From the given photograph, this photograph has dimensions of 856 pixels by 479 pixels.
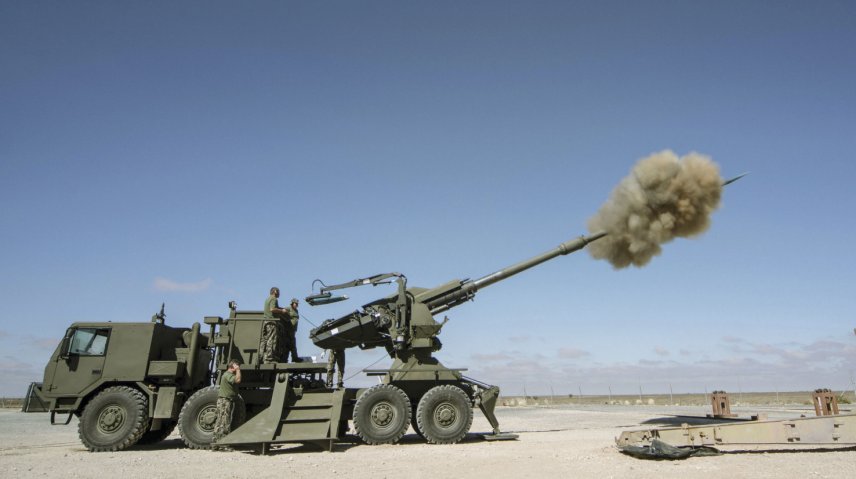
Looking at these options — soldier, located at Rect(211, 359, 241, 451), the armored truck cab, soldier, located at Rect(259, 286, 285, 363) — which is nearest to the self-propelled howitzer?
soldier, located at Rect(259, 286, 285, 363)

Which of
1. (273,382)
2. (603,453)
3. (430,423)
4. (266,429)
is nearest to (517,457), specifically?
(603,453)

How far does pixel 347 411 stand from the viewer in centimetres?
1225

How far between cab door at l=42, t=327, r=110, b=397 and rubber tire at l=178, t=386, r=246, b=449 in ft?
7.05

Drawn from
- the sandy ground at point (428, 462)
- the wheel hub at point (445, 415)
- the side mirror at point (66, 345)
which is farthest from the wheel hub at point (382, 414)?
the side mirror at point (66, 345)

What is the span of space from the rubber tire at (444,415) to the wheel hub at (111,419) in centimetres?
613

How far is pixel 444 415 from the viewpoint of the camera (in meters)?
12.1

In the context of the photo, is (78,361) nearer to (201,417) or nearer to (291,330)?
(201,417)

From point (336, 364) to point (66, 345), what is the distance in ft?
19.0

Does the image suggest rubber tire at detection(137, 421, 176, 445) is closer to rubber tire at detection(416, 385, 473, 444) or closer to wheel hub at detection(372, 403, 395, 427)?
wheel hub at detection(372, 403, 395, 427)

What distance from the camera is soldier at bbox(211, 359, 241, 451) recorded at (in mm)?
11156

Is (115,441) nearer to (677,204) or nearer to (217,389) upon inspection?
(217,389)

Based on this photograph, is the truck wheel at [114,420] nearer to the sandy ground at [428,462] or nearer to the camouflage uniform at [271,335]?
the sandy ground at [428,462]

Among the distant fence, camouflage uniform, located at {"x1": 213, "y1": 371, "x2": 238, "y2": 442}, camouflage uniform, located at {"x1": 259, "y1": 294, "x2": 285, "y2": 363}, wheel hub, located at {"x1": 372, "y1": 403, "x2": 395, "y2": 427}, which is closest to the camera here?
camouflage uniform, located at {"x1": 213, "y1": 371, "x2": 238, "y2": 442}

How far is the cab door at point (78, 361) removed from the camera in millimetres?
11773
